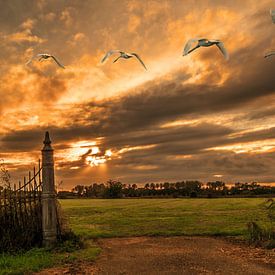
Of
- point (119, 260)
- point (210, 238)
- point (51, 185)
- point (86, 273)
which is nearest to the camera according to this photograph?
point (86, 273)

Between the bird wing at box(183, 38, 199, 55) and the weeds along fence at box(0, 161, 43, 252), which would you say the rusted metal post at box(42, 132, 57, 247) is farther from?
the bird wing at box(183, 38, 199, 55)

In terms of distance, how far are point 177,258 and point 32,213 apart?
17.2 feet

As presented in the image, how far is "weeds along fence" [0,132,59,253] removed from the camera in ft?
42.7

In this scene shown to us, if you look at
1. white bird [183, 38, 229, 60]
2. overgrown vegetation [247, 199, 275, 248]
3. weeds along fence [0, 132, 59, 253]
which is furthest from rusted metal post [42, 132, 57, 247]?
white bird [183, 38, 229, 60]

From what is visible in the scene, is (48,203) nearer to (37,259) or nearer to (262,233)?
(37,259)

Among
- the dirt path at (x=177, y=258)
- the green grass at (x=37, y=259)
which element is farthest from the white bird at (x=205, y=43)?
the green grass at (x=37, y=259)

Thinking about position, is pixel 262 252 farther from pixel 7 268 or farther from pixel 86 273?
pixel 7 268

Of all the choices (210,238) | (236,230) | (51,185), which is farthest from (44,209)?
(236,230)

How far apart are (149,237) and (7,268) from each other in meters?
6.98


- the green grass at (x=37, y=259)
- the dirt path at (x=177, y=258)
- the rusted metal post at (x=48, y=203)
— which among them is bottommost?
the dirt path at (x=177, y=258)

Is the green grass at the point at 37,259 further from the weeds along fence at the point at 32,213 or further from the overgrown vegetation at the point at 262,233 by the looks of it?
the overgrown vegetation at the point at 262,233

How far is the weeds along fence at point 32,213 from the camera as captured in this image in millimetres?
13008

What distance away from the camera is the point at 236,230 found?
672 inches

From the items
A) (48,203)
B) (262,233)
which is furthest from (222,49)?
(262,233)
